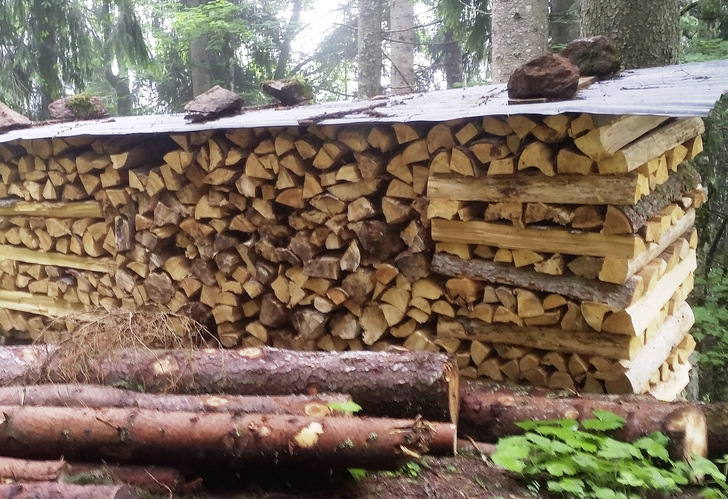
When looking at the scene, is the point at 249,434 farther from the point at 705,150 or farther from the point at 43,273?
the point at 705,150

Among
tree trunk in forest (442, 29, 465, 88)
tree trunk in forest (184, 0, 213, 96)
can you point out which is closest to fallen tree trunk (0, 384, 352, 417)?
tree trunk in forest (184, 0, 213, 96)

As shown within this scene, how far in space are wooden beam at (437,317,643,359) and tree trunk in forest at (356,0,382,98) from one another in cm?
628

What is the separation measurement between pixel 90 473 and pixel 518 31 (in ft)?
17.7

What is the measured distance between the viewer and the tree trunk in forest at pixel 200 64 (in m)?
11.8

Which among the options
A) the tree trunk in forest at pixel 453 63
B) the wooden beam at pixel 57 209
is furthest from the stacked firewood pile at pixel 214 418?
the tree trunk in forest at pixel 453 63

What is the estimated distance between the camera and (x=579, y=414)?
105 inches

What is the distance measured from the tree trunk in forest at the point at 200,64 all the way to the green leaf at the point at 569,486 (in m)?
11.0

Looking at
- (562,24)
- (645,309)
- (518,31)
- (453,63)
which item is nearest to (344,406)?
(645,309)

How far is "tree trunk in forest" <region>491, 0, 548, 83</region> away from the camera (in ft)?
19.1

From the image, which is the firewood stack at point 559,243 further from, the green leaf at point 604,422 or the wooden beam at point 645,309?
the green leaf at point 604,422

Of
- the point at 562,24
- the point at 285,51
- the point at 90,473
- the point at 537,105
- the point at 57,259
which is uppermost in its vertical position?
the point at 285,51

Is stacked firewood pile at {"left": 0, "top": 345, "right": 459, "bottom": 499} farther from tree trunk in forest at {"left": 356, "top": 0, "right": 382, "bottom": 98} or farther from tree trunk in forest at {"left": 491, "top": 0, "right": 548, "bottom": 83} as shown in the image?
tree trunk in forest at {"left": 356, "top": 0, "right": 382, "bottom": 98}

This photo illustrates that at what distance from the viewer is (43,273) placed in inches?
199

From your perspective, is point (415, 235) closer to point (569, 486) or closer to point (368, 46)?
point (569, 486)
